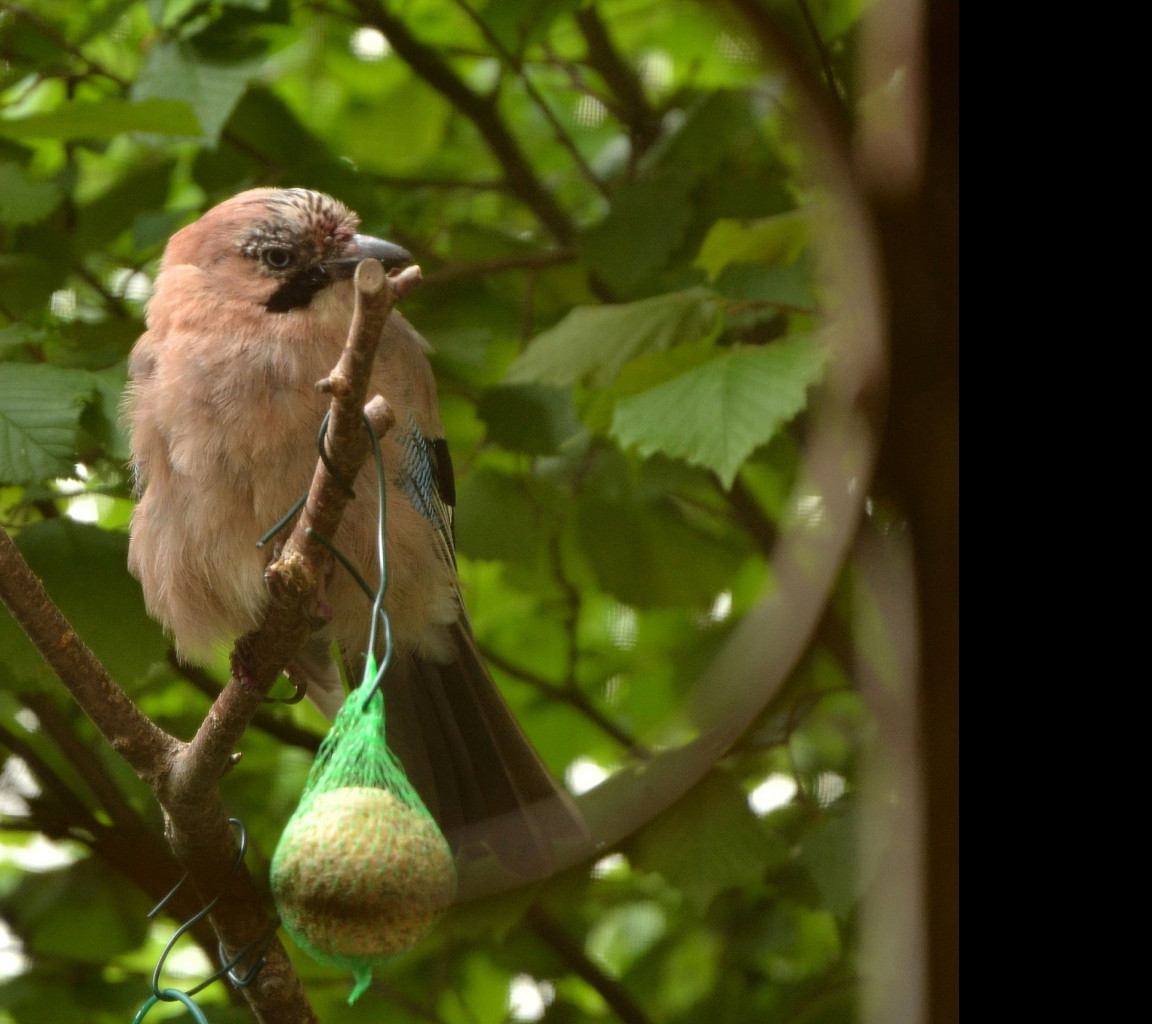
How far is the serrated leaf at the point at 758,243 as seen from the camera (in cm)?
257

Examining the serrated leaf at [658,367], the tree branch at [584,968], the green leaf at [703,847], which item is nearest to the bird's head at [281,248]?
the serrated leaf at [658,367]

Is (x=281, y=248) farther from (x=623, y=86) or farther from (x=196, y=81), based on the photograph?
(x=623, y=86)

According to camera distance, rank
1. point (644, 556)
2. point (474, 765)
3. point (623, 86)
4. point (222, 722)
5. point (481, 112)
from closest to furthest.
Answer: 1. point (222, 722)
2. point (474, 765)
3. point (644, 556)
4. point (481, 112)
5. point (623, 86)

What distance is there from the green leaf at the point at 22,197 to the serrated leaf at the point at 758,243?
4.67 feet

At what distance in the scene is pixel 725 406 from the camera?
228 centimetres

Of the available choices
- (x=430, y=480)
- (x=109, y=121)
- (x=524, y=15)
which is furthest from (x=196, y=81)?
(x=430, y=480)

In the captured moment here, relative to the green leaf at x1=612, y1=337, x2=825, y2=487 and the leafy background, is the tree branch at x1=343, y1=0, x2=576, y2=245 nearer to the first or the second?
the leafy background

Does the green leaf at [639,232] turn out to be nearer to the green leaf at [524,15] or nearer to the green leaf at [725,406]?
the green leaf at [524,15]

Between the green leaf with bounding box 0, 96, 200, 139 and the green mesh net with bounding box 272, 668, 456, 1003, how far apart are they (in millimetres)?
1349

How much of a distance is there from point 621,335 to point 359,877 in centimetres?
142

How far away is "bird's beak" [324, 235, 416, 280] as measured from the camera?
2338 millimetres
